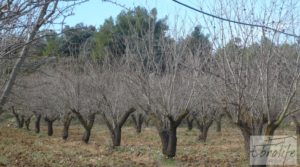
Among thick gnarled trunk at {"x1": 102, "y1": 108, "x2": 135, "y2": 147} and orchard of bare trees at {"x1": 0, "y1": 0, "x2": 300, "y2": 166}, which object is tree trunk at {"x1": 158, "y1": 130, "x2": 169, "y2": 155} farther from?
thick gnarled trunk at {"x1": 102, "y1": 108, "x2": 135, "y2": 147}

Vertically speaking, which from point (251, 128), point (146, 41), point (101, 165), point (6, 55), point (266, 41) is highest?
point (146, 41)

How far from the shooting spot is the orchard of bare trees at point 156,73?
4152mm

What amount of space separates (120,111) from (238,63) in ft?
34.9

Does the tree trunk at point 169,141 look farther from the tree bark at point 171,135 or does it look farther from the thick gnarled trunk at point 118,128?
the thick gnarled trunk at point 118,128

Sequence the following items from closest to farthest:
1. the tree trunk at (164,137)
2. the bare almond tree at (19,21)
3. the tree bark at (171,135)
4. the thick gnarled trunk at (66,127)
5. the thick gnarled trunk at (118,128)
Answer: the bare almond tree at (19,21) < the tree bark at (171,135) < the tree trunk at (164,137) < the thick gnarled trunk at (118,128) < the thick gnarled trunk at (66,127)

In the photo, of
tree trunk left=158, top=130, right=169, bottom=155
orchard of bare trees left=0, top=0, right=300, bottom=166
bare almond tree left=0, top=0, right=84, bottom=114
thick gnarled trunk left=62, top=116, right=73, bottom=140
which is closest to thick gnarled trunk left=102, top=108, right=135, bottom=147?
orchard of bare trees left=0, top=0, right=300, bottom=166

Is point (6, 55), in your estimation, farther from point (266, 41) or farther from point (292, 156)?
point (292, 156)

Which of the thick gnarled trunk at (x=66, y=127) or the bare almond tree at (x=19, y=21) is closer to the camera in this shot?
the bare almond tree at (x=19, y=21)

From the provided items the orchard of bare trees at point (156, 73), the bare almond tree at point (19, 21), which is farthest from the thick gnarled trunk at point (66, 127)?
the bare almond tree at point (19, 21)

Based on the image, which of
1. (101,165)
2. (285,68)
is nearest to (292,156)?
(285,68)

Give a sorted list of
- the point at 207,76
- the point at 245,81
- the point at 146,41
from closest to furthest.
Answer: the point at 245,81 < the point at 207,76 < the point at 146,41

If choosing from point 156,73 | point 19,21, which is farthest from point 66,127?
point 19,21

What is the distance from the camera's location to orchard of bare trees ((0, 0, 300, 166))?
Result: 163 inches

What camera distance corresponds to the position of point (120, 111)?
18.5 metres
